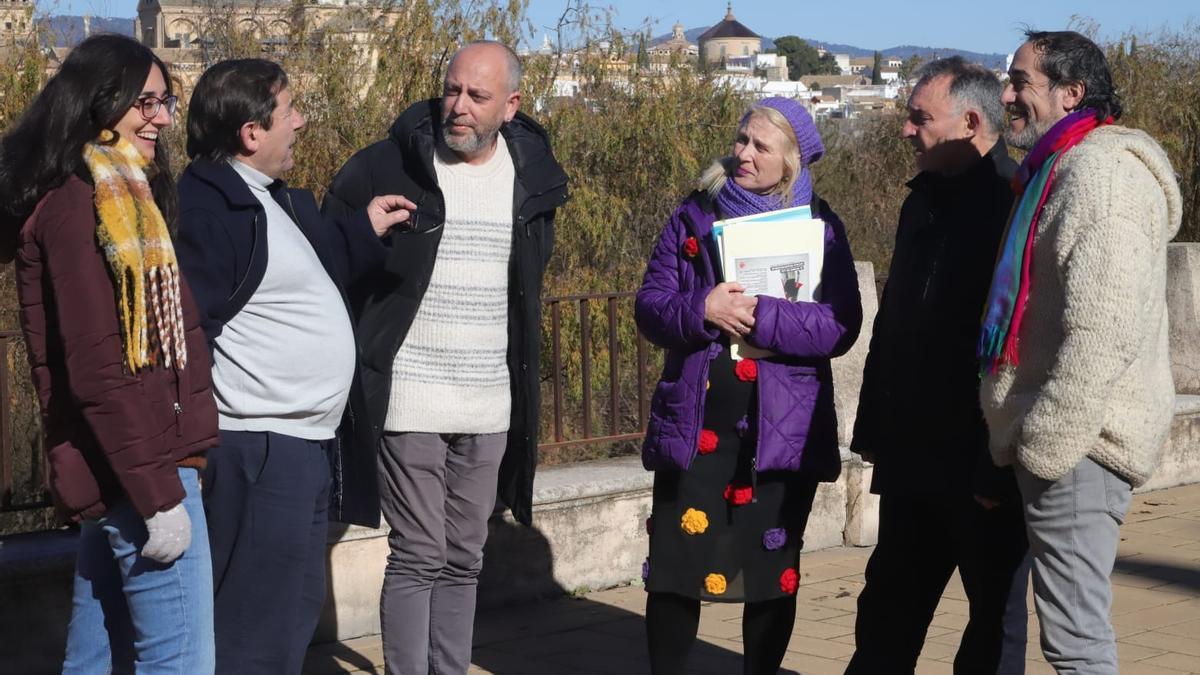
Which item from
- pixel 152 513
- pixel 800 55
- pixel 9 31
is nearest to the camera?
pixel 152 513


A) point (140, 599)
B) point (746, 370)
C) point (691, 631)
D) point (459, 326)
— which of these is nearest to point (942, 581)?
point (691, 631)

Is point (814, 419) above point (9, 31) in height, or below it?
below

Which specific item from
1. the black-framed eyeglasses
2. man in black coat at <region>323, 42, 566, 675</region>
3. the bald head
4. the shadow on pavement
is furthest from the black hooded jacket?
the shadow on pavement

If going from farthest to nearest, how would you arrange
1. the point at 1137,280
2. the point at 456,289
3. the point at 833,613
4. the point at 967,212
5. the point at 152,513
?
the point at 833,613 < the point at 456,289 < the point at 967,212 < the point at 1137,280 < the point at 152,513

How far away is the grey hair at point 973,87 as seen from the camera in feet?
13.7

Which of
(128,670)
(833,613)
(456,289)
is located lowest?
(833,613)

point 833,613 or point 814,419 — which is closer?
point 814,419

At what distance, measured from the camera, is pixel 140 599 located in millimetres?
3172

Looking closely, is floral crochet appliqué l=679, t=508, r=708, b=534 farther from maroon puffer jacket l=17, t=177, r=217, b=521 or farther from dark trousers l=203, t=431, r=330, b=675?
maroon puffer jacket l=17, t=177, r=217, b=521

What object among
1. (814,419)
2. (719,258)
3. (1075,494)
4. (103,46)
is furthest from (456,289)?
(1075,494)

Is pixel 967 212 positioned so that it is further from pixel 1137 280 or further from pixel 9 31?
pixel 9 31

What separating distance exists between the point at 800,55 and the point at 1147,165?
16212 cm

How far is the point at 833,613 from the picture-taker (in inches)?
230

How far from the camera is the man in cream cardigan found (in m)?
3.35
